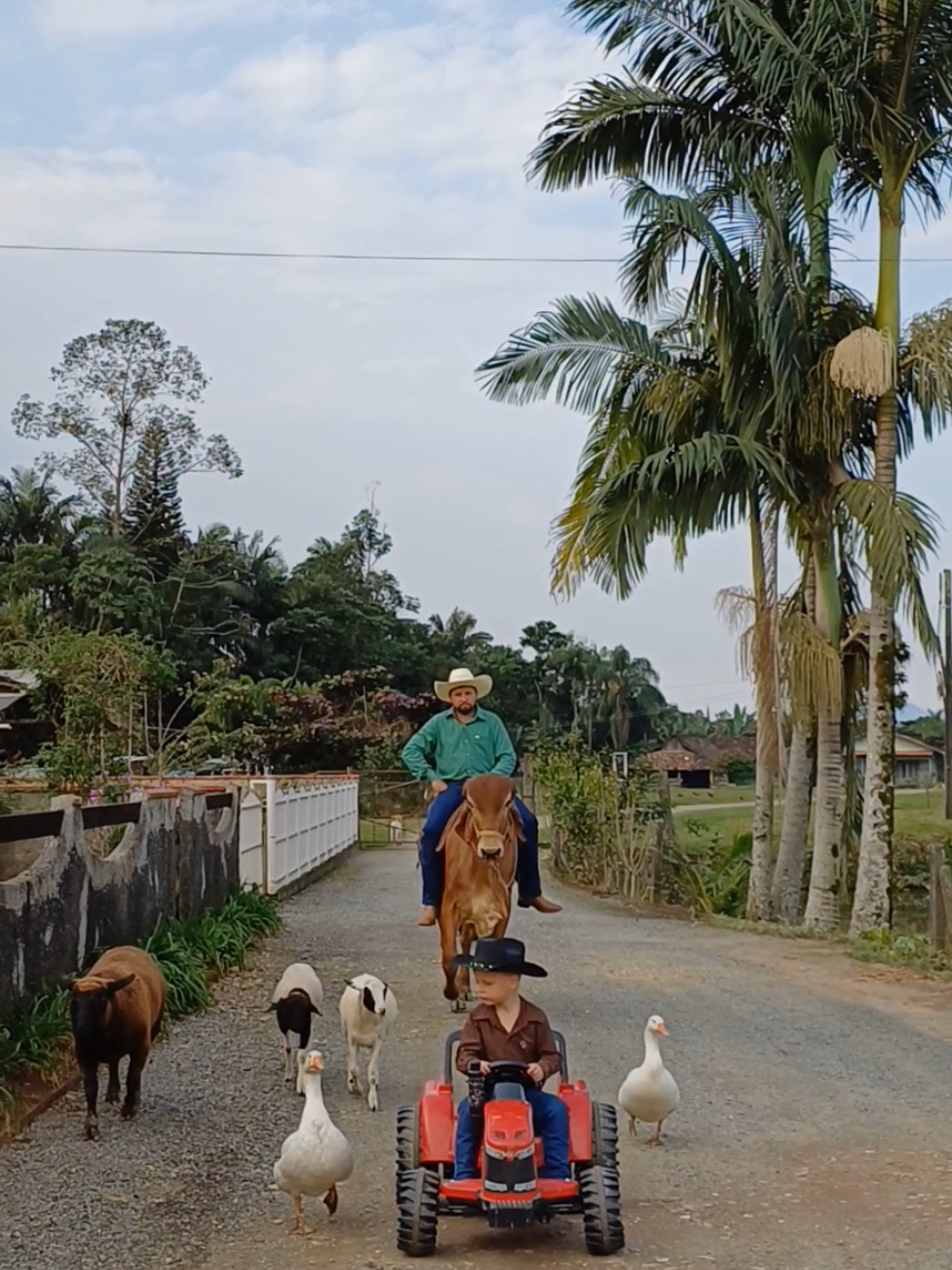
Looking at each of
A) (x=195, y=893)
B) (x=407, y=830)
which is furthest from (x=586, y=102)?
(x=407, y=830)

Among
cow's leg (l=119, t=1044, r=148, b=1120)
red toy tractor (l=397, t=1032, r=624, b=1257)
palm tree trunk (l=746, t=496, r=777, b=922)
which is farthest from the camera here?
palm tree trunk (l=746, t=496, r=777, b=922)

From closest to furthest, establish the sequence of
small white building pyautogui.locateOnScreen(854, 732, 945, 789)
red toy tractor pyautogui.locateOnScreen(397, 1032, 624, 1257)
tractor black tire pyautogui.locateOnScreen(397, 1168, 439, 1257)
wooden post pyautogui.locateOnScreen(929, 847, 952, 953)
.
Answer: red toy tractor pyautogui.locateOnScreen(397, 1032, 624, 1257)
tractor black tire pyautogui.locateOnScreen(397, 1168, 439, 1257)
wooden post pyautogui.locateOnScreen(929, 847, 952, 953)
small white building pyautogui.locateOnScreen(854, 732, 945, 789)

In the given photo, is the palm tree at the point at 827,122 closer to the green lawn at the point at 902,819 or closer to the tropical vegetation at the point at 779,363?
the tropical vegetation at the point at 779,363

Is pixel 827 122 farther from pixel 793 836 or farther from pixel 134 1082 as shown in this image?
pixel 134 1082

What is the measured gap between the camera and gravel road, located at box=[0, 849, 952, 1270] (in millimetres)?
5949

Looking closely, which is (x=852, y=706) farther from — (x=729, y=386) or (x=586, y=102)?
(x=586, y=102)

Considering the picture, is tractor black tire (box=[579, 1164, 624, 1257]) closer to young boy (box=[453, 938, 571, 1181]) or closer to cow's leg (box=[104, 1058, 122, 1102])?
young boy (box=[453, 938, 571, 1181])

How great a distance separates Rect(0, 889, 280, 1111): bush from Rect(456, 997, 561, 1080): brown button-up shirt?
278 cm

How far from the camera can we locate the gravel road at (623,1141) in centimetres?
595

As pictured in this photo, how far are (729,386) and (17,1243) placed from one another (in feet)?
46.8

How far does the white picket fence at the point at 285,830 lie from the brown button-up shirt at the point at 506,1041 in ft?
35.3

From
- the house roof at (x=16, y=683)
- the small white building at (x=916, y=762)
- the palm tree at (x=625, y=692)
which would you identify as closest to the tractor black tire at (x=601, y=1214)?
the house roof at (x=16, y=683)

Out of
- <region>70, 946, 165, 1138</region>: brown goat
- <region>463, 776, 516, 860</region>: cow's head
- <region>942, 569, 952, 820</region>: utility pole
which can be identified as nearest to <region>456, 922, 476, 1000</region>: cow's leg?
<region>463, 776, 516, 860</region>: cow's head

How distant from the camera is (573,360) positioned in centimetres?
1947
